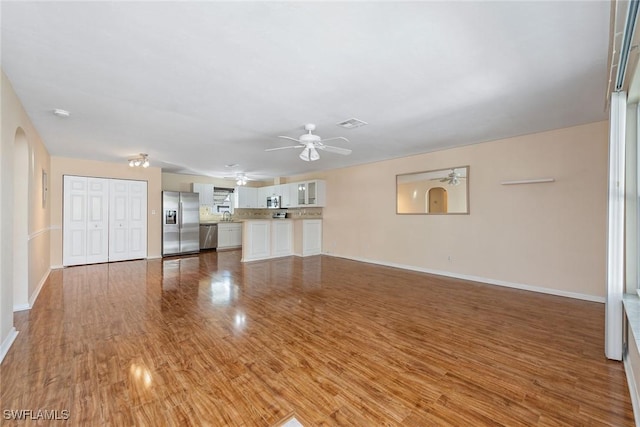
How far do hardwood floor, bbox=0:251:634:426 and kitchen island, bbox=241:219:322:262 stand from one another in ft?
8.85

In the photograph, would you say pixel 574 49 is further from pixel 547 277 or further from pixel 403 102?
pixel 547 277

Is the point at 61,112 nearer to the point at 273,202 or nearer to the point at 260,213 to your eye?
the point at 273,202

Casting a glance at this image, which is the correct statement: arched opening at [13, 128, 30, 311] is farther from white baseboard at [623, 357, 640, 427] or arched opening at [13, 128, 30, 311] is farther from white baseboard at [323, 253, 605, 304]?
white baseboard at [323, 253, 605, 304]

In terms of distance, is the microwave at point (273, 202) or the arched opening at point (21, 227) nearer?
the arched opening at point (21, 227)

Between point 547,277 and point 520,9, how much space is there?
3.98 meters

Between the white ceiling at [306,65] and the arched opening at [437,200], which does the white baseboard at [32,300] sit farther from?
the arched opening at [437,200]

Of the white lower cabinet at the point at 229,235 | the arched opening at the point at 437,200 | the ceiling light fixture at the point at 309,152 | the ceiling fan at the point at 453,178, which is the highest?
the ceiling light fixture at the point at 309,152

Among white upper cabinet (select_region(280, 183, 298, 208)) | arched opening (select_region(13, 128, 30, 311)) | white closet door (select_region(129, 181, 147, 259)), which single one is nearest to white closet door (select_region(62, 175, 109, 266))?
white closet door (select_region(129, 181, 147, 259))

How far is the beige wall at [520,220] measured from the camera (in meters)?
3.79

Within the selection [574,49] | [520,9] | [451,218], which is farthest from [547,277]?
[520,9]

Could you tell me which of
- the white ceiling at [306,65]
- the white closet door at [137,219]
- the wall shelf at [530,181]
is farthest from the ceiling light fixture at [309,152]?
the white closet door at [137,219]

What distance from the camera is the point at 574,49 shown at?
6.86ft

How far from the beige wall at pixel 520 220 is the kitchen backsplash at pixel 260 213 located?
2667 millimetres

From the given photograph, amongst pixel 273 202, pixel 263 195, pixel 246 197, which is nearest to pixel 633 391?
pixel 273 202
